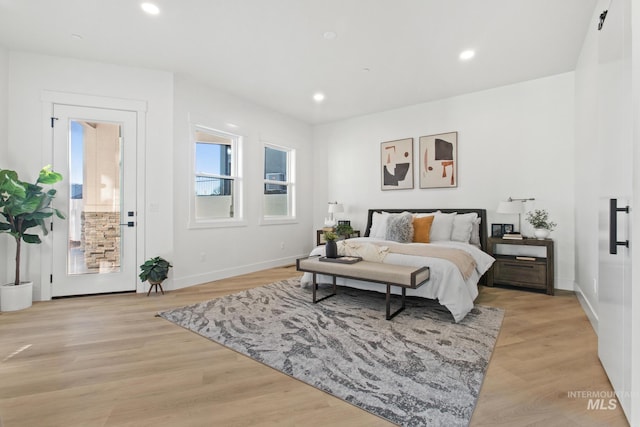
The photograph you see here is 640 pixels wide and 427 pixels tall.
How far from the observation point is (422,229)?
431 cm

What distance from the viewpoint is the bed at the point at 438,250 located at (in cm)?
296

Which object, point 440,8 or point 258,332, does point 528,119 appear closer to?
point 440,8

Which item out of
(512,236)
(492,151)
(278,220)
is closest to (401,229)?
→ (512,236)

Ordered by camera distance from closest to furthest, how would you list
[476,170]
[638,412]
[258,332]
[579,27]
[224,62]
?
[638,412] → [258,332] → [579,27] → [224,62] → [476,170]

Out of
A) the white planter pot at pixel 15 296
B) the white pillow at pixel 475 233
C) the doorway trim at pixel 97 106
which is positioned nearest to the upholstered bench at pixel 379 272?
the white pillow at pixel 475 233

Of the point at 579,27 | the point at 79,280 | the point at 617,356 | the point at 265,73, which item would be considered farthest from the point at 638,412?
the point at 79,280

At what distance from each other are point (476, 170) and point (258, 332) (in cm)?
399

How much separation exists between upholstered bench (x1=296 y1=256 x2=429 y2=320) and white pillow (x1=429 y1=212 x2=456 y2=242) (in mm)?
1477

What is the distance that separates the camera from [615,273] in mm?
1734

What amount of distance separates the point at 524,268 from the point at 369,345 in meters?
2.78

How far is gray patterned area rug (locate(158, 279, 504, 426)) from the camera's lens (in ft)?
5.58

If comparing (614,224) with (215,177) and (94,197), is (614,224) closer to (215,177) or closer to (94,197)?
(215,177)

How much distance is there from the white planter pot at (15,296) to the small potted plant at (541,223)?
616 cm

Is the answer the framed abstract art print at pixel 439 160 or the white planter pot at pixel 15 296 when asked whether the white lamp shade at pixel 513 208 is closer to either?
the framed abstract art print at pixel 439 160
